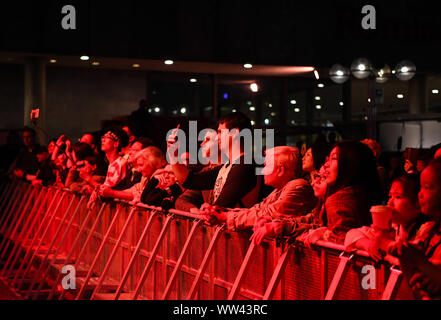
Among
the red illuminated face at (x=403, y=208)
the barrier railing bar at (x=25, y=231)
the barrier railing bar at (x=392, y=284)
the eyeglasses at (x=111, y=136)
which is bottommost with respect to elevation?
the barrier railing bar at (x=25, y=231)

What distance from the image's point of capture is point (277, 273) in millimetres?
4336

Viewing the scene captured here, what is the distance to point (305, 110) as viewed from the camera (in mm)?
23312

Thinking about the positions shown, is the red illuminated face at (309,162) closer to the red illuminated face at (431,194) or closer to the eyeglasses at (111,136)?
the eyeglasses at (111,136)

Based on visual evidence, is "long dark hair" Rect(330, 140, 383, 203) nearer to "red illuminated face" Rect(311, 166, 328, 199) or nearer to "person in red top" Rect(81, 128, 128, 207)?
"red illuminated face" Rect(311, 166, 328, 199)

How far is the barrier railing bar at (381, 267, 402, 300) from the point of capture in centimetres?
332

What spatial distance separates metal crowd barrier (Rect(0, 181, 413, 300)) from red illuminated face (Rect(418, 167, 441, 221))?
32 cm

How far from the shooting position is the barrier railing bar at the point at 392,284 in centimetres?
332

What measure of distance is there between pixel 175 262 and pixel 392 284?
10.2ft

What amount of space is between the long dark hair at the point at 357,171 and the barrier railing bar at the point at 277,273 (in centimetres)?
52

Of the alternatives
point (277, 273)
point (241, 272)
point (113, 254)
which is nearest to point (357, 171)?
point (277, 273)

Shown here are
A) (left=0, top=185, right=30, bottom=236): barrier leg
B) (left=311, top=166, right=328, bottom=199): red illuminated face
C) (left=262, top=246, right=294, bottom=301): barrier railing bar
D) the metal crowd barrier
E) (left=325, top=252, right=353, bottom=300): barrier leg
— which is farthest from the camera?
(left=0, top=185, right=30, bottom=236): barrier leg

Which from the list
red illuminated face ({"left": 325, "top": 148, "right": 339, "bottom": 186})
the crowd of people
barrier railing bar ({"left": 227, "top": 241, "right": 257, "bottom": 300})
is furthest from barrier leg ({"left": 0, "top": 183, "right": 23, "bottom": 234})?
red illuminated face ({"left": 325, "top": 148, "right": 339, "bottom": 186})

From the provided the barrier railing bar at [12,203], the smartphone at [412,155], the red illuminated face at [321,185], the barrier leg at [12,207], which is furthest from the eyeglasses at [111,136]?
the red illuminated face at [321,185]
